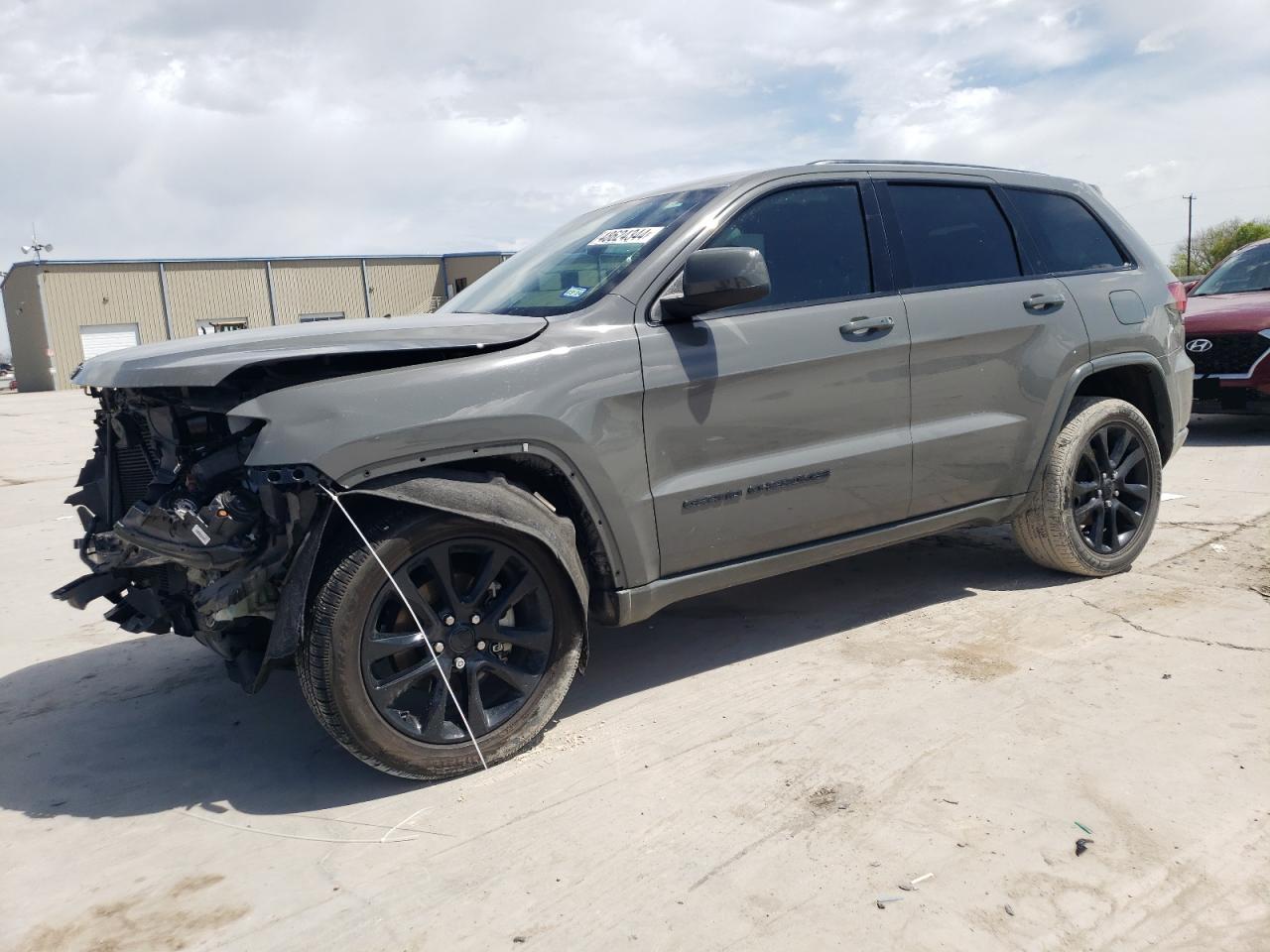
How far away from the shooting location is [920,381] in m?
4.12

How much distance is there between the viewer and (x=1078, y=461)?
4.70 metres

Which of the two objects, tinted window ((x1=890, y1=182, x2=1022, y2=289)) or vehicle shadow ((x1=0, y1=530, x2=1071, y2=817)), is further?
tinted window ((x1=890, y1=182, x2=1022, y2=289))

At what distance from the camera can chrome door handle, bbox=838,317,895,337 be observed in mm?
3898

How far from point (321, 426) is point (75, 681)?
2274 millimetres

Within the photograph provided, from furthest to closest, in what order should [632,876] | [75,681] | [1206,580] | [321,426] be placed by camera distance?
[1206,580] < [75,681] < [321,426] < [632,876]

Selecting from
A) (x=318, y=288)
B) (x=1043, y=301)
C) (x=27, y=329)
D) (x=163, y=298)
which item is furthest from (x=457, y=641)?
(x=27, y=329)

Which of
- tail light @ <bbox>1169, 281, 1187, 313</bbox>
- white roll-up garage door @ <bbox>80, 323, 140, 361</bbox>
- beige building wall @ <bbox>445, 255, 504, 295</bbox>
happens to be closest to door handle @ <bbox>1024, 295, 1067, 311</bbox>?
tail light @ <bbox>1169, 281, 1187, 313</bbox>

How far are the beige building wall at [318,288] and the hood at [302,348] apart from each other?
44.8 metres

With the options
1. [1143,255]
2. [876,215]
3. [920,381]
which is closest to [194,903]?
[920,381]

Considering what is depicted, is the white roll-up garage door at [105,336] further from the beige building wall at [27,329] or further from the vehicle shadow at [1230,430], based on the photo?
the vehicle shadow at [1230,430]

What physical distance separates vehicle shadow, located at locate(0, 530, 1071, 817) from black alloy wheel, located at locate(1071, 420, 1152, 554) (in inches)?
11.9

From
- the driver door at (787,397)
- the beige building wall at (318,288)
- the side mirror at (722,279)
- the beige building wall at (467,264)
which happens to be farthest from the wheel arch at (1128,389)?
the beige building wall at (467,264)

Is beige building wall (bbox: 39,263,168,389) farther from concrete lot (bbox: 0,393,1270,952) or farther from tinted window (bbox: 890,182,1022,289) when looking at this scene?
tinted window (bbox: 890,182,1022,289)

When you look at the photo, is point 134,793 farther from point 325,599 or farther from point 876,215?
point 876,215
